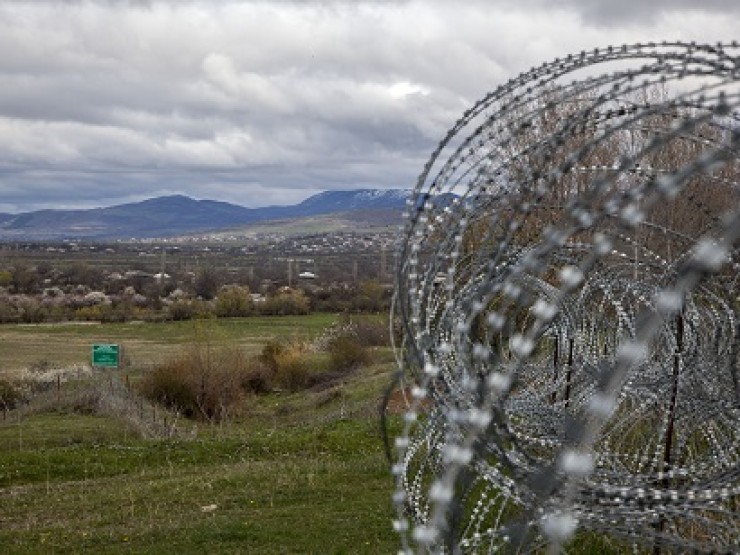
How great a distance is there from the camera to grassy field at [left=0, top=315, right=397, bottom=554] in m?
9.84

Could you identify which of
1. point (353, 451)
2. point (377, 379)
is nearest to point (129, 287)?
point (377, 379)

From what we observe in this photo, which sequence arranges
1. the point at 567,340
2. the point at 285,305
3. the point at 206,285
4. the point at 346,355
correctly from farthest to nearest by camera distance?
the point at 206,285 → the point at 285,305 → the point at 346,355 → the point at 567,340

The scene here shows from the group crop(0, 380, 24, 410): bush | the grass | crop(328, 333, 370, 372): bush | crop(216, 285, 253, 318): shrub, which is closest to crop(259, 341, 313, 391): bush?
crop(328, 333, 370, 372): bush

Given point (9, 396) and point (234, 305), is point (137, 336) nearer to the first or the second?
point (234, 305)

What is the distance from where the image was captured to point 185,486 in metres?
12.6

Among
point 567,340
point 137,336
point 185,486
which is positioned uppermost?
point 567,340

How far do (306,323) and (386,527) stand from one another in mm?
42377

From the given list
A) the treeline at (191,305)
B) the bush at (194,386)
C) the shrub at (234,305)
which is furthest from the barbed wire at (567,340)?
the shrub at (234,305)

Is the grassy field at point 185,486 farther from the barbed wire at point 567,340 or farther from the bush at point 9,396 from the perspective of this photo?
the barbed wire at point 567,340

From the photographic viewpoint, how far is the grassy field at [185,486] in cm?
984

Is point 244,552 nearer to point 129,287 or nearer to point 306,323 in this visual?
point 306,323

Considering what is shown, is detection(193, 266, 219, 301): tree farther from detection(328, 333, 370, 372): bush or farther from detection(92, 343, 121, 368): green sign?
detection(92, 343, 121, 368): green sign

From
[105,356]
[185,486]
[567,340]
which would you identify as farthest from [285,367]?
[567,340]

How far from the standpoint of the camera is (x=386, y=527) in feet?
33.0
